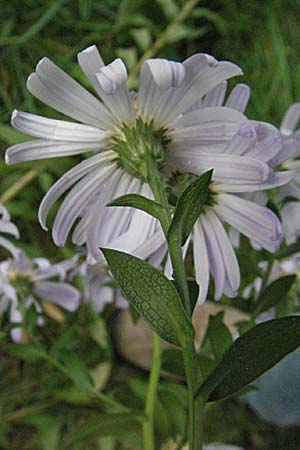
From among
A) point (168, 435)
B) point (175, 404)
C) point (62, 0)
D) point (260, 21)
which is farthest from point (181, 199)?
point (260, 21)

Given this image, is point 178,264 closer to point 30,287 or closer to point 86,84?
point 30,287

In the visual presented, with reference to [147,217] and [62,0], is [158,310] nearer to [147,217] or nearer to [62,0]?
[147,217]

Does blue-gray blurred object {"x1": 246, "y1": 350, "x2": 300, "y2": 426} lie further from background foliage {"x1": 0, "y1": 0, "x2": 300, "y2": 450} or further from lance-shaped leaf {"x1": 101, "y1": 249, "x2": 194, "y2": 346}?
lance-shaped leaf {"x1": 101, "y1": 249, "x2": 194, "y2": 346}

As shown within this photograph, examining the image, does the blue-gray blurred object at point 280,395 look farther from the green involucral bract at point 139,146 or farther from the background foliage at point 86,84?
the green involucral bract at point 139,146

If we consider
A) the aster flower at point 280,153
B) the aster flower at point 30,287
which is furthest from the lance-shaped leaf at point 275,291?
the aster flower at point 30,287

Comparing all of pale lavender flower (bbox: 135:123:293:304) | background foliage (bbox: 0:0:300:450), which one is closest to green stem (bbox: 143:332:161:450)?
pale lavender flower (bbox: 135:123:293:304)

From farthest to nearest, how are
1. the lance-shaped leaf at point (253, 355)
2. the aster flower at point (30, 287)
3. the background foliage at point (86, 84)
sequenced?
the background foliage at point (86, 84) < the aster flower at point (30, 287) < the lance-shaped leaf at point (253, 355)
